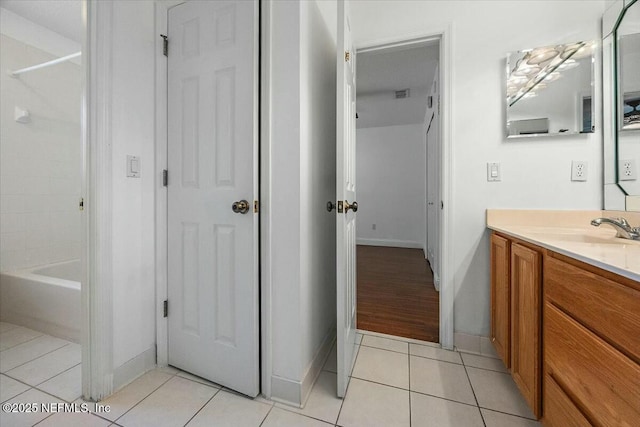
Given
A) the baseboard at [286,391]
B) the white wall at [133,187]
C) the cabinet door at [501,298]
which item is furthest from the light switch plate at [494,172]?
the white wall at [133,187]

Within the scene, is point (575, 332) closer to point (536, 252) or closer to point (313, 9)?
point (536, 252)

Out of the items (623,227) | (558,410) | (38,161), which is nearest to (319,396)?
(558,410)

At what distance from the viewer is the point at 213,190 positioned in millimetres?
1330

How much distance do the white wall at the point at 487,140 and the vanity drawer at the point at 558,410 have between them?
0.78 metres

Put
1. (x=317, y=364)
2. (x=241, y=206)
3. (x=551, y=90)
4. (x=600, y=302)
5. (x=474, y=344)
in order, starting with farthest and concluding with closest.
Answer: (x=474, y=344) < (x=551, y=90) < (x=317, y=364) < (x=241, y=206) < (x=600, y=302)

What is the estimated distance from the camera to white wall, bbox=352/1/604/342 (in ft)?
4.96

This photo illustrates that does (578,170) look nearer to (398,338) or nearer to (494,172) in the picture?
(494,172)

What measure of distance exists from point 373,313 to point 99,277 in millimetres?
1902

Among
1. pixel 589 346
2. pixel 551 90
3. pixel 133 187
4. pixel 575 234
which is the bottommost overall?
pixel 589 346

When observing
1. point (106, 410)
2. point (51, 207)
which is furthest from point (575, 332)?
point (51, 207)

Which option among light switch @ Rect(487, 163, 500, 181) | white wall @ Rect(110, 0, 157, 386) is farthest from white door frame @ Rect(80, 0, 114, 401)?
light switch @ Rect(487, 163, 500, 181)

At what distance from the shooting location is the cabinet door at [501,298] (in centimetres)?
130

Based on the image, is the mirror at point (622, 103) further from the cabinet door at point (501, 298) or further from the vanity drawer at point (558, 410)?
the vanity drawer at point (558, 410)

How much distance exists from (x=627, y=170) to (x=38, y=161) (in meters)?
4.16
